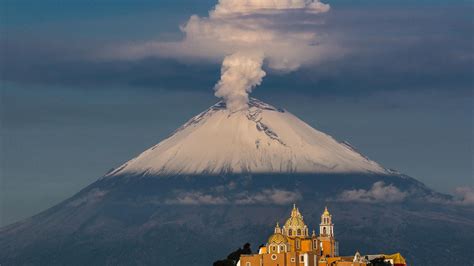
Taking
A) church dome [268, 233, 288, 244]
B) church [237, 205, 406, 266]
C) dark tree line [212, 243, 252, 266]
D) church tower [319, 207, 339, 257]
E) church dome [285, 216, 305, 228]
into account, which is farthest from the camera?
church dome [285, 216, 305, 228]

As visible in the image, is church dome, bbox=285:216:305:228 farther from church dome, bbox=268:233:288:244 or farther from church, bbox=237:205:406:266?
church dome, bbox=268:233:288:244

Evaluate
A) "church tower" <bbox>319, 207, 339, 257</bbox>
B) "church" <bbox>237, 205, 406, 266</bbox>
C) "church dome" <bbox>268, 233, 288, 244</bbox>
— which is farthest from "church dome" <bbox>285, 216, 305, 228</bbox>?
"church dome" <bbox>268, 233, 288, 244</bbox>

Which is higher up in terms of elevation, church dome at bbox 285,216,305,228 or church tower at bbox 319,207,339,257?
church dome at bbox 285,216,305,228

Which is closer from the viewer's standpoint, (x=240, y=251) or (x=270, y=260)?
(x=270, y=260)

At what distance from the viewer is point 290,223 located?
170 metres

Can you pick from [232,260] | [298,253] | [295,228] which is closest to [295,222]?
[295,228]

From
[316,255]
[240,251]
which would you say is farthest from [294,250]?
[240,251]

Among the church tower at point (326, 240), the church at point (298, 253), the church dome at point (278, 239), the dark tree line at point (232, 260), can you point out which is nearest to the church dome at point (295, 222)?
the church at point (298, 253)

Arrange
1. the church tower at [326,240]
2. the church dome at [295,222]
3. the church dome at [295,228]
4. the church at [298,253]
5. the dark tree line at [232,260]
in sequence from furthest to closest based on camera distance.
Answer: the church dome at [295,222] → the church dome at [295,228] → the church tower at [326,240] → the dark tree line at [232,260] → the church at [298,253]

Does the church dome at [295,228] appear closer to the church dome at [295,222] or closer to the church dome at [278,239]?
the church dome at [295,222]

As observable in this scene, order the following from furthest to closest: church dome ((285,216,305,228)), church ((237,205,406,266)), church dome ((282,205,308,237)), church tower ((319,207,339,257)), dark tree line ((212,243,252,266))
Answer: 1. church dome ((285,216,305,228))
2. church dome ((282,205,308,237))
3. church tower ((319,207,339,257))
4. dark tree line ((212,243,252,266))
5. church ((237,205,406,266))

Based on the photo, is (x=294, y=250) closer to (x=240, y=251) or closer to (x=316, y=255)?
(x=316, y=255)

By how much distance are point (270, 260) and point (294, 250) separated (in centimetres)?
249

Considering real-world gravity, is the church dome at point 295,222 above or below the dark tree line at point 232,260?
above
